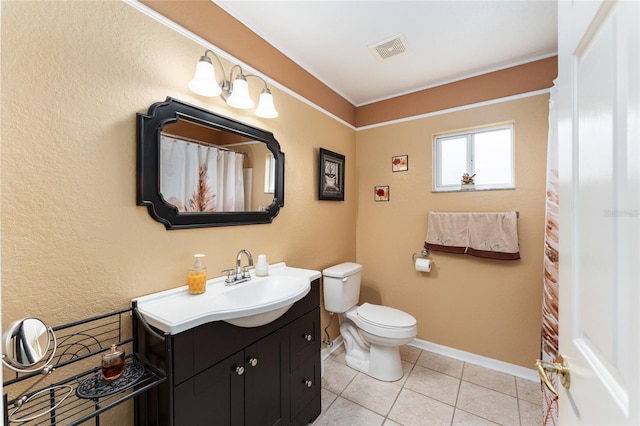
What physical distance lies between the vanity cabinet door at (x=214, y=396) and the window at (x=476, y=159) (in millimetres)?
2117

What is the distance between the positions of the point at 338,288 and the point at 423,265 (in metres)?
0.81

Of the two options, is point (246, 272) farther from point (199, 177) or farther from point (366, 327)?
point (366, 327)

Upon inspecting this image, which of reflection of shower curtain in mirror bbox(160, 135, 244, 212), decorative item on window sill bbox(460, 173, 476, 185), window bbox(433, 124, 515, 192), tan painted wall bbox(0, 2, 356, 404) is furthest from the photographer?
decorative item on window sill bbox(460, 173, 476, 185)

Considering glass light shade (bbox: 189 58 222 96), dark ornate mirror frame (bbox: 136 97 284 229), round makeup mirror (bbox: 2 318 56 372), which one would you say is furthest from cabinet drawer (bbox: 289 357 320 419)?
glass light shade (bbox: 189 58 222 96)

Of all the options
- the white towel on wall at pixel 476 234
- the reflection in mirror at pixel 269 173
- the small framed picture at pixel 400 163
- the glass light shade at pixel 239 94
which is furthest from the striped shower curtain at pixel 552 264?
the glass light shade at pixel 239 94

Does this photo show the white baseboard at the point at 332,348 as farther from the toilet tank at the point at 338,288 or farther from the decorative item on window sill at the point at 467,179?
the decorative item on window sill at the point at 467,179

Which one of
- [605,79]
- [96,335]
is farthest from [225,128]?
[605,79]

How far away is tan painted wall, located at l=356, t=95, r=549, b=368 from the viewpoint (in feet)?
6.78

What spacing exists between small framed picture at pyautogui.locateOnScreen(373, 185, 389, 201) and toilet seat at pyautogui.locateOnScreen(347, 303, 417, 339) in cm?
106

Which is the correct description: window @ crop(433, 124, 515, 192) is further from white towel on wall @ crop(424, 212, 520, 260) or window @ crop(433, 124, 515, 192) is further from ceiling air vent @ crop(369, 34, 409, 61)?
ceiling air vent @ crop(369, 34, 409, 61)

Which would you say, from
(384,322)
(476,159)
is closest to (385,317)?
(384,322)

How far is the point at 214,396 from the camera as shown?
3.62 ft

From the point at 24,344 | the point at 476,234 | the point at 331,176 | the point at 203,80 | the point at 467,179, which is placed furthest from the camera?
the point at 331,176

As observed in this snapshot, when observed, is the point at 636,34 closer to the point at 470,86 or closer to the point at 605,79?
the point at 605,79
